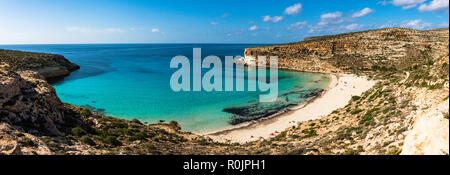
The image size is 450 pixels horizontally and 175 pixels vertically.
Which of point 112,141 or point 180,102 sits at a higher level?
point 112,141

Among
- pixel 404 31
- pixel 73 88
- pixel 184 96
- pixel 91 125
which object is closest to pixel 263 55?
pixel 404 31

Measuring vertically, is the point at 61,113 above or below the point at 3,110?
below

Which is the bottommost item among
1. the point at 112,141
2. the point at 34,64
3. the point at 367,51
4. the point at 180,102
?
the point at 180,102

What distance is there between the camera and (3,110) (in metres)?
10.5

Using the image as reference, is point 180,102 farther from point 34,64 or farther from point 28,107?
point 34,64

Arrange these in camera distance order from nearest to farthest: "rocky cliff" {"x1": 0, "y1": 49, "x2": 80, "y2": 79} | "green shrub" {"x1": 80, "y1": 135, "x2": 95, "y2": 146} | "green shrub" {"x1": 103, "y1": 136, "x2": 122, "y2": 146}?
1. "green shrub" {"x1": 80, "y1": 135, "x2": 95, "y2": 146}
2. "green shrub" {"x1": 103, "y1": 136, "x2": 122, "y2": 146}
3. "rocky cliff" {"x1": 0, "y1": 49, "x2": 80, "y2": 79}

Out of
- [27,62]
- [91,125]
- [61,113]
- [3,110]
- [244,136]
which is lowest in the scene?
[244,136]

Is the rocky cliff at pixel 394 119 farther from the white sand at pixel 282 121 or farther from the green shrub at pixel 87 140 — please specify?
the green shrub at pixel 87 140

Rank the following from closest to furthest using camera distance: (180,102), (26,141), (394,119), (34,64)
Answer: (26,141), (394,119), (180,102), (34,64)

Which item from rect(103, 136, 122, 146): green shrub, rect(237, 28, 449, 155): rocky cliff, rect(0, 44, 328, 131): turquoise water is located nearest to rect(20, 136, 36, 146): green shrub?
rect(103, 136, 122, 146): green shrub

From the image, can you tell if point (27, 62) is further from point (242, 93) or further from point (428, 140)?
point (428, 140)

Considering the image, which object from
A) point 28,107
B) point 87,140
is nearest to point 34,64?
point 28,107

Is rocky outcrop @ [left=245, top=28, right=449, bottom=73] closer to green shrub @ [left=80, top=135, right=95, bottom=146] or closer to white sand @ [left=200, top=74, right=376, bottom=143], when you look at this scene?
white sand @ [left=200, top=74, right=376, bottom=143]
